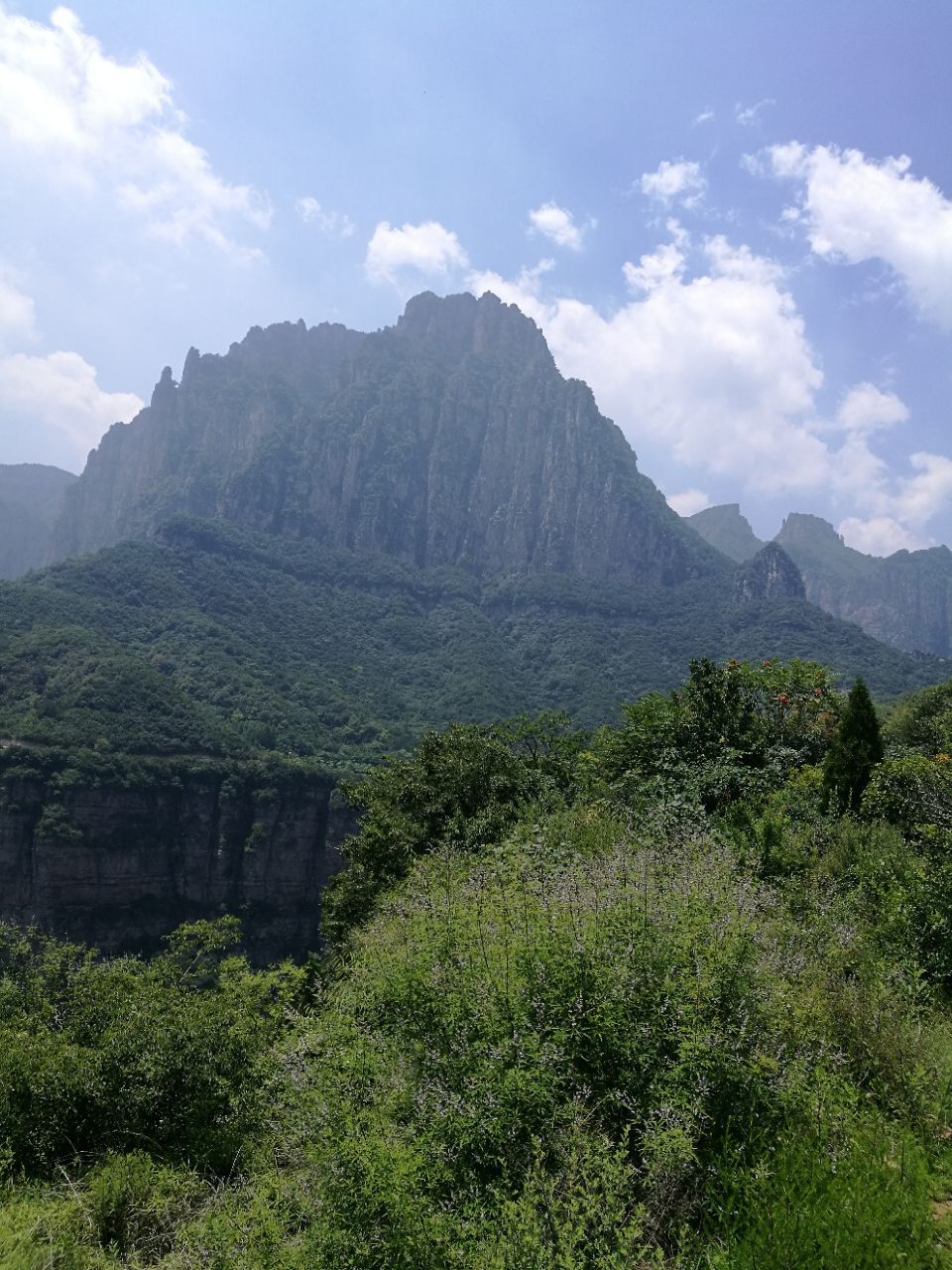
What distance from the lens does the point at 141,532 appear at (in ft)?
569

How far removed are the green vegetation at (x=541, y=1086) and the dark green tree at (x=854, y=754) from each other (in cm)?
403

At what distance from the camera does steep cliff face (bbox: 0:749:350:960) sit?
182 feet

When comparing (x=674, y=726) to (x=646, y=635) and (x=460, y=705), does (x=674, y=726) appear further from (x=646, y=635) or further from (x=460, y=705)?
(x=646, y=635)

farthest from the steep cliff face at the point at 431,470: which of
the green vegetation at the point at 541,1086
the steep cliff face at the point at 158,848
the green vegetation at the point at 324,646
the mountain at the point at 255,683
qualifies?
the green vegetation at the point at 541,1086

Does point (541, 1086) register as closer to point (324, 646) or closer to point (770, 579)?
point (324, 646)

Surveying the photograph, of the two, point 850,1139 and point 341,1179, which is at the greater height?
point 850,1139

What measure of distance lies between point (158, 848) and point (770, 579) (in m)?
134

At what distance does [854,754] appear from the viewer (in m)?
13.3

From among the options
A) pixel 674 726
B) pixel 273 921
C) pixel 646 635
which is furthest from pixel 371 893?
pixel 646 635

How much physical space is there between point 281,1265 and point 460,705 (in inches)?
4004

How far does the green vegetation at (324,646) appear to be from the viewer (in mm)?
69375

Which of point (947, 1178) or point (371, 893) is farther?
point (371, 893)

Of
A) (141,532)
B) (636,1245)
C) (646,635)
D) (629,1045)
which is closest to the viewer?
(636,1245)

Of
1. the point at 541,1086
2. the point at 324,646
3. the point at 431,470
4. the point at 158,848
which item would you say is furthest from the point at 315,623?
the point at 541,1086
